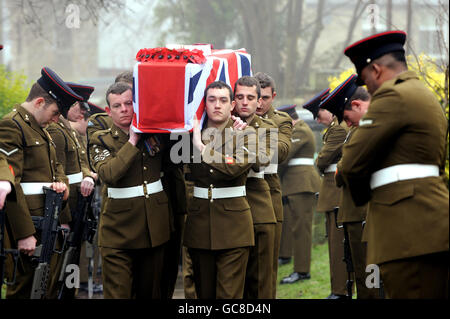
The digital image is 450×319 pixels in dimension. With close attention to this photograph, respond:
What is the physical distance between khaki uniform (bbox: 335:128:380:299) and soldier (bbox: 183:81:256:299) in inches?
44.5

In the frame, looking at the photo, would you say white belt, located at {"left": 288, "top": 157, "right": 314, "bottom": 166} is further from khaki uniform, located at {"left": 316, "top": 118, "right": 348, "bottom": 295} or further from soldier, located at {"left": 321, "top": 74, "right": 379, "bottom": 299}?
soldier, located at {"left": 321, "top": 74, "right": 379, "bottom": 299}

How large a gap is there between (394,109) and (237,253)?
79.7 inches

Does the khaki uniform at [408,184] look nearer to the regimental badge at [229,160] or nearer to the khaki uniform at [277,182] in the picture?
the regimental badge at [229,160]

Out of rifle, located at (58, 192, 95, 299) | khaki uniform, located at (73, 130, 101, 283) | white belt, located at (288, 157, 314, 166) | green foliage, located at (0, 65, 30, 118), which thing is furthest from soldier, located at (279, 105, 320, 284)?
green foliage, located at (0, 65, 30, 118)

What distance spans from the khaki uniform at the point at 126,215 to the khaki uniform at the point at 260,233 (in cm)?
92

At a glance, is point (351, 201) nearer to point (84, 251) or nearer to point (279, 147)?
point (279, 147)

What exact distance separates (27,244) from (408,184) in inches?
115

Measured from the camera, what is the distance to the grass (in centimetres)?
834

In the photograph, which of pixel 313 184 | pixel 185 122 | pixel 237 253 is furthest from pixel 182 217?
pixel 313 184

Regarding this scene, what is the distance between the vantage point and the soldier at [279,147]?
6598 millimetres

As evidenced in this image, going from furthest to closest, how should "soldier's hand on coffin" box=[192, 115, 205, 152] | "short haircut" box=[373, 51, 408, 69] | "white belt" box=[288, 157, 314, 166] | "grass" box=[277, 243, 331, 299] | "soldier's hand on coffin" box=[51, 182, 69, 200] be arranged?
"white belt" box=[288, 157, 314, 166] → "grass" box=[277, 243, 331, 299] → "soldier's hand on coffin" box=[51, 182, 69, 200] → "soldier's hand on coffin" box=[192, 115, 205, 152] → "short haircut" box=[373, 51, 408, 69]

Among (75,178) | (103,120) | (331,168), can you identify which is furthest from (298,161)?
(103,120)

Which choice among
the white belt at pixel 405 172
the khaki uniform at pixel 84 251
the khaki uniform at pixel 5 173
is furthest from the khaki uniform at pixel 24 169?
the white belt at pixel 405 172

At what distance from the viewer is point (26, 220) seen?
17.3ft
